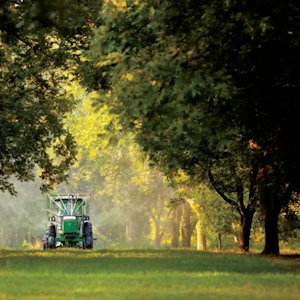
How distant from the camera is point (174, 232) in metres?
71.3

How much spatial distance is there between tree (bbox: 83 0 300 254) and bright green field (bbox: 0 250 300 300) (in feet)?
10.7

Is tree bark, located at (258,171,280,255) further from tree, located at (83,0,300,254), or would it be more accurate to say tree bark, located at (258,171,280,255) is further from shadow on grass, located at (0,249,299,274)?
tree, located at (83,0,300,254)

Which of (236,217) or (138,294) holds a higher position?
(236,217)

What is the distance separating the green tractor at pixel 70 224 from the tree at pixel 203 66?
18.3m

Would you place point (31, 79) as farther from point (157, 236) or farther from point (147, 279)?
point (157, 236)

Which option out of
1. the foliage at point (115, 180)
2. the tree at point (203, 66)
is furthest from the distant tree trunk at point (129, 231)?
the tree at point (203, 66)

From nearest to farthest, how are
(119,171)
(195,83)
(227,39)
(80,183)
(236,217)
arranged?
(195,83)
(227,39)
(236,217)
(119,171)
(80,183)

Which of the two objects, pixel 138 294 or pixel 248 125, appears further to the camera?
pixel 248 125

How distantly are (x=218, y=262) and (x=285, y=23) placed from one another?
340 inches

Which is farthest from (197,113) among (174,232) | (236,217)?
(174,232)

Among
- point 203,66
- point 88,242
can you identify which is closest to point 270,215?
point 88,242

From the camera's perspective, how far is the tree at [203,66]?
1959 centimetres

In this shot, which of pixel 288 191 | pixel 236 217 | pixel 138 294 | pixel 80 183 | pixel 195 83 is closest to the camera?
pixel 138 294

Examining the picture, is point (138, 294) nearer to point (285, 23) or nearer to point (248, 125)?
point (285, 23)
